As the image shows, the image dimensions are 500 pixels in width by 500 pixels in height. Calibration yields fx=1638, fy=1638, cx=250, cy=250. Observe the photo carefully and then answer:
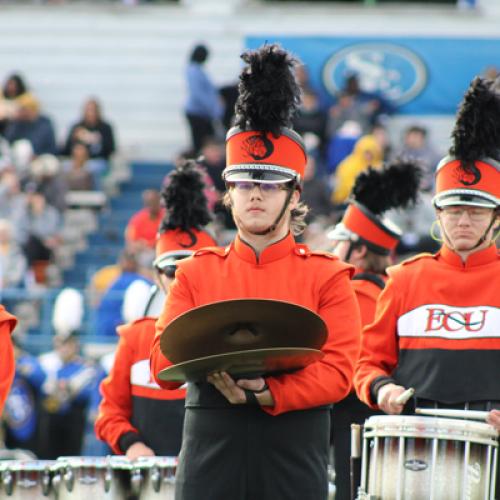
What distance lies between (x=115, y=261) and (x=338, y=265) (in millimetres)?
13871

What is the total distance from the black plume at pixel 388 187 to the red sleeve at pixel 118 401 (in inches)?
63.3

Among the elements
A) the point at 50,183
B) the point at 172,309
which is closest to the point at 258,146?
the point at 172,309

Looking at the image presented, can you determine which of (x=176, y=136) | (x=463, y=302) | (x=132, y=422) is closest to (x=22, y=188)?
(x=176, y=136)

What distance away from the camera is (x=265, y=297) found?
19.9 feet

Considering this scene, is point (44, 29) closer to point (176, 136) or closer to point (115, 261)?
point (176, 136)

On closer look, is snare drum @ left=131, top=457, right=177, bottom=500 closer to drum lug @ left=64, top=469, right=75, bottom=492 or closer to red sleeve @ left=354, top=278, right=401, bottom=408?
drum lug @ left=64, top=469, right=75, bottom=492

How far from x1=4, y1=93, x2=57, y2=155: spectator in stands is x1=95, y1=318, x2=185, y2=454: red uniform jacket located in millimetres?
13224

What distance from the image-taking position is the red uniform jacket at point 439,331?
6566mm

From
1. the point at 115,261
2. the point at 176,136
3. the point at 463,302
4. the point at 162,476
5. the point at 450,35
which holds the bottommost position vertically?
the point at 162,476

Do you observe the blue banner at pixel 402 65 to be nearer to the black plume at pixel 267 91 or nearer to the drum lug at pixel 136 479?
the drum lug at pixel 136 479

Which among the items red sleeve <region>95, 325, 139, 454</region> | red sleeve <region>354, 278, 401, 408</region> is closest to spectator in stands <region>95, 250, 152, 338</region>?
red sleeve <region>95, 325, 139, 454</region>

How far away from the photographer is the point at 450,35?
75.7 feet

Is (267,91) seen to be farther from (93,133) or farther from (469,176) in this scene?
(93,133)

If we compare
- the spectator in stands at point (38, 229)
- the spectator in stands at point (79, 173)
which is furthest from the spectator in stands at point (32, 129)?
the spectator in stands at point (38, 229)
